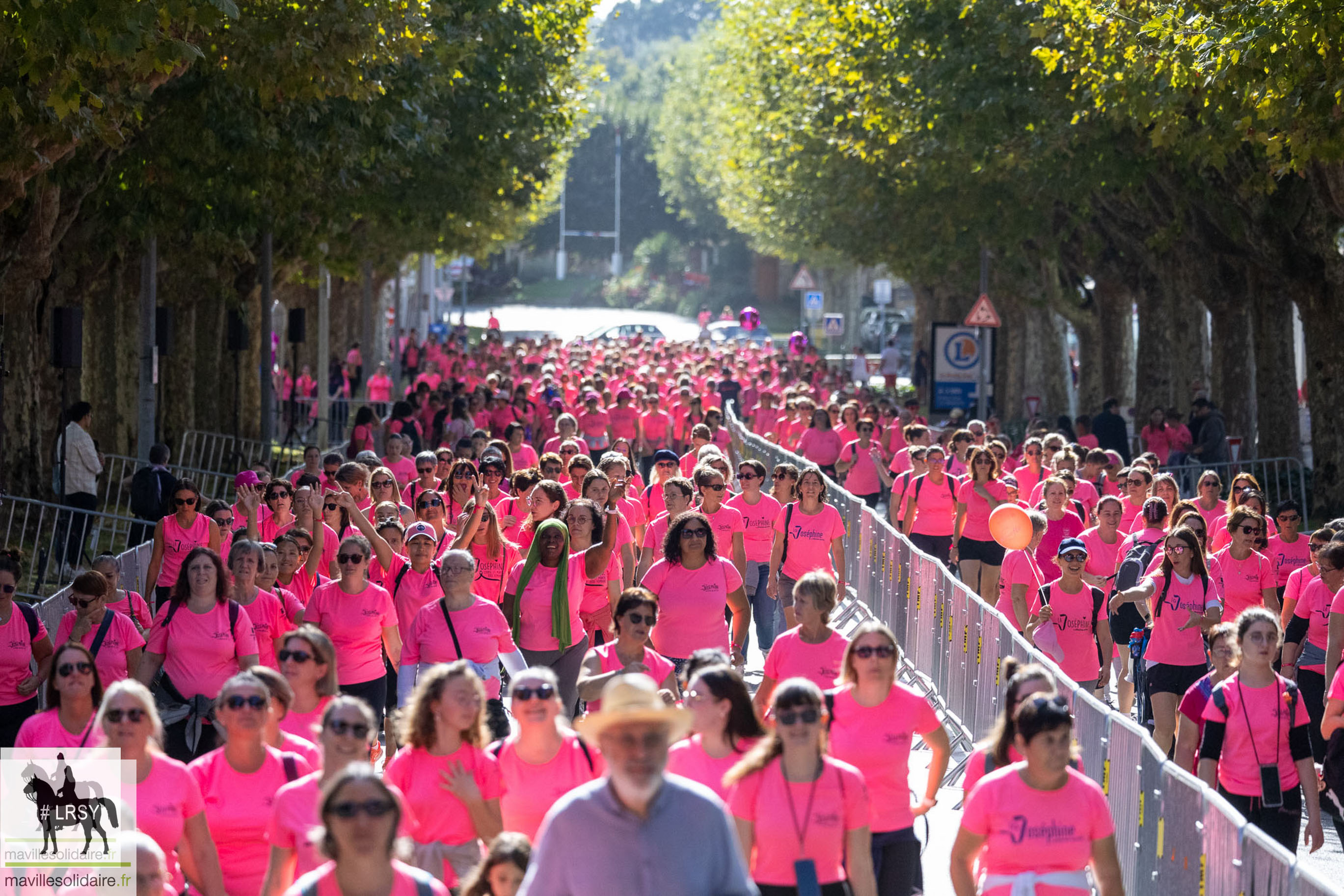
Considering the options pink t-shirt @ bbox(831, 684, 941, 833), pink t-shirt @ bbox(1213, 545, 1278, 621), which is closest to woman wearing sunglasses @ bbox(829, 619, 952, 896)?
pink t-shirt @ bbox(831, 684, 941, 833)

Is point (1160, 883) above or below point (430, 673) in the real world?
below

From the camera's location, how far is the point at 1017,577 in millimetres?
11703

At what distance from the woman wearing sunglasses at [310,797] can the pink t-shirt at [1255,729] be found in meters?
4.06

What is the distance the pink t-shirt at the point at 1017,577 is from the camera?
38.4ft

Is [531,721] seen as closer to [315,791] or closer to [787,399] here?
[315,791]

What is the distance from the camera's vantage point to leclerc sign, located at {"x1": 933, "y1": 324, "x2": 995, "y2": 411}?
2936 cm

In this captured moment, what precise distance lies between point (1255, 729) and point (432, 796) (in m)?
3.85

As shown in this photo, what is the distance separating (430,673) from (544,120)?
24681 millimetres

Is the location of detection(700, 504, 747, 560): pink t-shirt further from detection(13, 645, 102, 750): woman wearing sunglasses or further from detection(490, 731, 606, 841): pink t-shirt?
detection(490, 731, 606, 841): pink t-shirt

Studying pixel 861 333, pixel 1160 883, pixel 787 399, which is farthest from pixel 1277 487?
pixel 861 333

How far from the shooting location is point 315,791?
5.80m

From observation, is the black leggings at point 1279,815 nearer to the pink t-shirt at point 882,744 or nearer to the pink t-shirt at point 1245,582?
the pink t-shirt at point 882,744

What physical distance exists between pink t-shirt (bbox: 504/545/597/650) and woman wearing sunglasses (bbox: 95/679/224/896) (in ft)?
12.1

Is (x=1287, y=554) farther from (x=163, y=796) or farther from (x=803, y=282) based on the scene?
(x=803, y=282)
